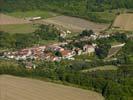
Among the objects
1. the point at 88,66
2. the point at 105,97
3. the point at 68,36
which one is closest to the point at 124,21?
the point at 68,36

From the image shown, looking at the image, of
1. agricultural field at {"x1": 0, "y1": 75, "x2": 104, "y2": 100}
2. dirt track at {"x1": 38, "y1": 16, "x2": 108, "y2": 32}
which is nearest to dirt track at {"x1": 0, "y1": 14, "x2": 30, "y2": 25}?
dirt track at {"x1": 38, "y1": 16, "x2": 108, "y2": 32}

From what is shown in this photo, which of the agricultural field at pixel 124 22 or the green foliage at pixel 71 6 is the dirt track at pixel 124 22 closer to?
the agricultural field at pixel 124 22

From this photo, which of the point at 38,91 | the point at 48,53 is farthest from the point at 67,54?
the point at 38,91

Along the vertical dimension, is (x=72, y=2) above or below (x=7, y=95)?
above

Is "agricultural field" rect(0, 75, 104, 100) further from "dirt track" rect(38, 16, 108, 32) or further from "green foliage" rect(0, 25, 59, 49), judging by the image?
"dirt track" rect(38, 16, 108, 32)

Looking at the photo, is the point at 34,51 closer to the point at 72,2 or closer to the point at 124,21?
the point at 124,21

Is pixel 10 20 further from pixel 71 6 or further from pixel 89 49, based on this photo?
pixel 89 49
